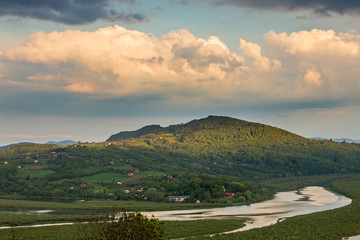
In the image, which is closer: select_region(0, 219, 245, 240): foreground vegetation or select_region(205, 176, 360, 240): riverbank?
select_region(205, 176, 360, 240): riverbank

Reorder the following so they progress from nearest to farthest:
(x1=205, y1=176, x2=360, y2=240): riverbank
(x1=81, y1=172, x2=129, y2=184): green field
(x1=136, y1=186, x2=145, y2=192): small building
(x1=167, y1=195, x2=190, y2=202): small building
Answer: (x1=205, y1=176, x2=360, y2=240): riverbank < (x1=167, y1=195, x2=190, y2=202): small building < (x1=136, y1=186, x2=145, y2=192): small building < (x1=81, y1=172, x2=129, y2=184): green field

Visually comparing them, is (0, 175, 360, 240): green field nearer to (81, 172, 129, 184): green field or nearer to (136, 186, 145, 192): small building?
(136, 186, 145, 192): small building

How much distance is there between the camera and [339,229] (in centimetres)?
6988

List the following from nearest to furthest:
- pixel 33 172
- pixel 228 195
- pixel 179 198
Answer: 1. pixel 179 198
2. pixel 228 195
3. pixel 33 172

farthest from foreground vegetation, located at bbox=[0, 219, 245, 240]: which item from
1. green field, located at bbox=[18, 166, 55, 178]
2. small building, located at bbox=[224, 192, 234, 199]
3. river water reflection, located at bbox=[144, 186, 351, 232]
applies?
green field, located at bbox=[18, 166, 55, 178]

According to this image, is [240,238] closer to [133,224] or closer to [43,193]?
[133,224]

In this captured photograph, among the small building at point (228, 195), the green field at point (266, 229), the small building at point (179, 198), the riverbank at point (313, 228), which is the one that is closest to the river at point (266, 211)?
the green field at point (266, 229)

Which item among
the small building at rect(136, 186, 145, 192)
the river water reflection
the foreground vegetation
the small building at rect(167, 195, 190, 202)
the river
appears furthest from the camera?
the small building at rect(136, 186, 145, 192)

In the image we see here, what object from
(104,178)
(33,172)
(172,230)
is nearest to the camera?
(172,230)

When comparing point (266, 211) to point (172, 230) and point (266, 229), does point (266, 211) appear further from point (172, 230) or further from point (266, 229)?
point (172, 230)

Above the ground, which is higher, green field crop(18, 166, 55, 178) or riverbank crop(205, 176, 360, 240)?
green field crop(18, 166, 55, 178)

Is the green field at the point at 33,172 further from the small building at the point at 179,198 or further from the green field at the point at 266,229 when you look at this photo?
the green field at the point at 266,229

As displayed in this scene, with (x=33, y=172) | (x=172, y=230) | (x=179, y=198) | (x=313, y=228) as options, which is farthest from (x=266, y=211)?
(x=33, y=172)

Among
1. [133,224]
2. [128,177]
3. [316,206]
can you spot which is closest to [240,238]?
[133,224]
